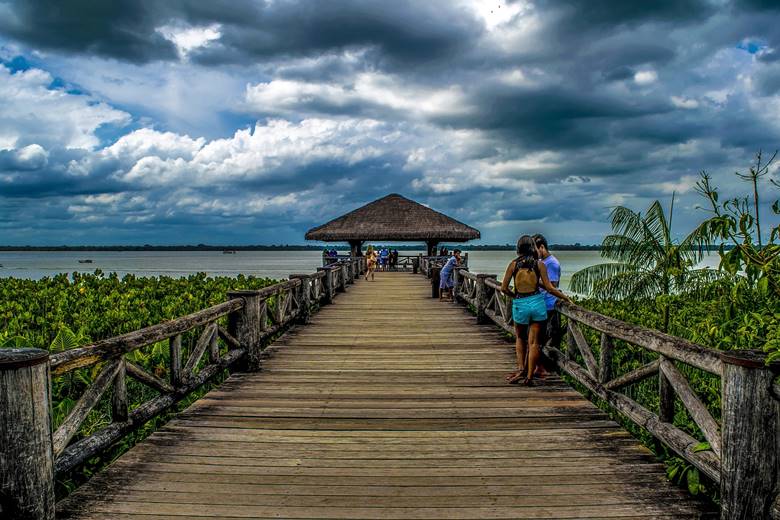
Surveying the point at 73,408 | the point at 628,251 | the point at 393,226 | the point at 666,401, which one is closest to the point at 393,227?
the point at 393,226

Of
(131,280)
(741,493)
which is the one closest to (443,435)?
(741,493)

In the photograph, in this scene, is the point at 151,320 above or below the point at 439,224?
below

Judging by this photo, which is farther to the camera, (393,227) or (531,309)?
(393,227)

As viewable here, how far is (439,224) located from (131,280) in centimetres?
1648

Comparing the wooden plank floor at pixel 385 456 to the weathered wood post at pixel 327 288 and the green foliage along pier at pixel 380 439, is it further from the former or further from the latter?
the weathered wood post at pixel 327 288

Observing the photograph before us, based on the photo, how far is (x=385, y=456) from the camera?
4113mm

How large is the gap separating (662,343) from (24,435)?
4.04 metres

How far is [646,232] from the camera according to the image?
42.4 feet

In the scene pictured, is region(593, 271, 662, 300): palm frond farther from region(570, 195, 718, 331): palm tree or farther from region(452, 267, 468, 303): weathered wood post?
region(452, 267, 468, 303): weathered wood post

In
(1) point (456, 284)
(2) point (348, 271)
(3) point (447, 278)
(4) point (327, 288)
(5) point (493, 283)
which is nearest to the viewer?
(5) point (493, 283)

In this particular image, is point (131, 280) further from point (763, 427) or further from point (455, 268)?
point (763, 427)

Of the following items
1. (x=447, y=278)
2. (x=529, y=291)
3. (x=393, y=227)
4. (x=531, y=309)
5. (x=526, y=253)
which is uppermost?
(x=393, y=227)

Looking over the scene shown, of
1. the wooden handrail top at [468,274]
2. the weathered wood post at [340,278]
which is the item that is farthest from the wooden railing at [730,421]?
the weathered wood post at [340,278]

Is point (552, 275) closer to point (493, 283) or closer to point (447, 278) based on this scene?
point (493, 283)
